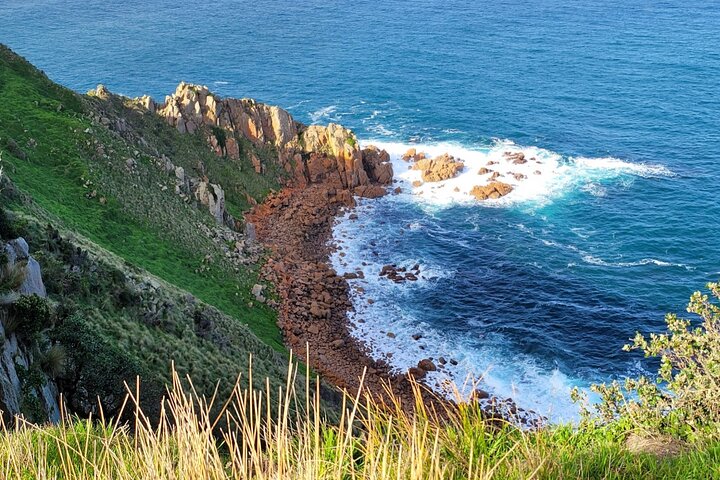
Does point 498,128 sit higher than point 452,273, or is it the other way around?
point 498,128

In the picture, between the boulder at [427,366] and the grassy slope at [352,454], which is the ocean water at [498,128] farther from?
the grassy slope at [352,454]

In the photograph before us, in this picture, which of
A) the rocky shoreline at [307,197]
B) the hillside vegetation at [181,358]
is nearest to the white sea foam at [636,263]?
the hillside vegetation at [181,358]

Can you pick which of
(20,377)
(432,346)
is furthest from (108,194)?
(20,377)

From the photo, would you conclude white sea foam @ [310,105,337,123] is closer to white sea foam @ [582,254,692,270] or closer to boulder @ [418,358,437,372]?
white sea foam @ [582,254,692,270]

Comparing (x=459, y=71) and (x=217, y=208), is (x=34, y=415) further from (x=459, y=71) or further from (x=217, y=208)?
Result: (x=459, y=71)

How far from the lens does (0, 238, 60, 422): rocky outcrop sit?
749 inches

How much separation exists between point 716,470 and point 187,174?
6390 cm

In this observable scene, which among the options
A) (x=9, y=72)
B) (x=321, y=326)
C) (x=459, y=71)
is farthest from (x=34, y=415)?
(x=459, y=71)

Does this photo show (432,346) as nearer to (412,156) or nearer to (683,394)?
(683,394)

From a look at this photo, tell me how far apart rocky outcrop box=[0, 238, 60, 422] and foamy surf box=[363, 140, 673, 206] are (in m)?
56.1

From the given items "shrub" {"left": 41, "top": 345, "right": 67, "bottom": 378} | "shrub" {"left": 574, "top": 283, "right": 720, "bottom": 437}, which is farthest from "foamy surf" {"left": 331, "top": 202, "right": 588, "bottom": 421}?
"shrub" {"left": 41, "top": 345, "right": 67, "bottom": 378}

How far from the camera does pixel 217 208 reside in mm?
63562

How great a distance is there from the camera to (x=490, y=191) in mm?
76312

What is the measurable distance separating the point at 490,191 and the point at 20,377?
2464 inches
